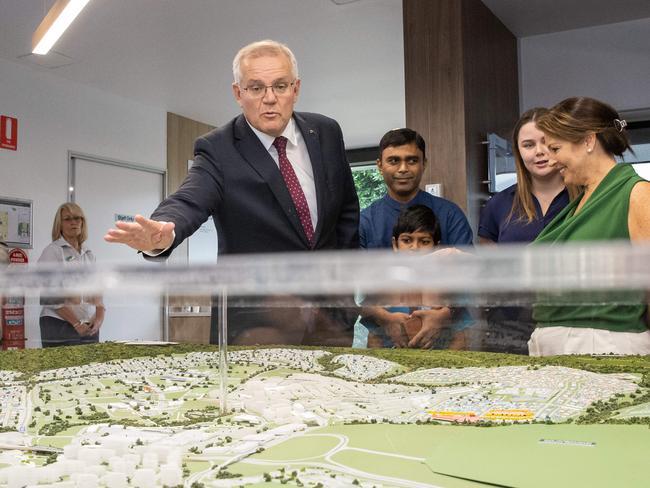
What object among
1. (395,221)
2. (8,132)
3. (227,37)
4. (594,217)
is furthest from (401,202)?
(8,132)

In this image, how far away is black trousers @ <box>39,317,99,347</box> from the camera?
1.26 metres

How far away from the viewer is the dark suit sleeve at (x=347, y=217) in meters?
1.90

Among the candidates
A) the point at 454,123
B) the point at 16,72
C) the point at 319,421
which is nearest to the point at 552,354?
the point at 319,421

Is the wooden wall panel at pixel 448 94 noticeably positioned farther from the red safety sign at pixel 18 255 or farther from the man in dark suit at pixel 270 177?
the red safety sign at pixel 18 255

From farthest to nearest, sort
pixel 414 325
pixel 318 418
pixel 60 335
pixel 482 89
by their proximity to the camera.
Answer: pixel 482 89 < pixel 60 335 < pixel 414 325 < pixel 318 418

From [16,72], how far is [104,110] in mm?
1001

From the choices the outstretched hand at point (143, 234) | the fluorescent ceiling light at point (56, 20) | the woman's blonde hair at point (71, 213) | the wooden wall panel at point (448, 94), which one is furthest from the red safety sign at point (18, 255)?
the outstretched hand at point (143, 234)

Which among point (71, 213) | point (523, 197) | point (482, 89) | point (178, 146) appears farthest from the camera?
point (178, 146)

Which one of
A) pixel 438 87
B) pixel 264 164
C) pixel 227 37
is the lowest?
pixel 264 164

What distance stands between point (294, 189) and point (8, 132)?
4.72 m

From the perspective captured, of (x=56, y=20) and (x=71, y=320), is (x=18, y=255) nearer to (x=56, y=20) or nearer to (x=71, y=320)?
(x=56, y=20)

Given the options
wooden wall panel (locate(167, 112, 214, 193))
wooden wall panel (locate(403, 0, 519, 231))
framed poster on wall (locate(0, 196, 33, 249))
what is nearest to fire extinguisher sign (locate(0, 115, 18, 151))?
framed poster on wall (locate(0, 196, 33, 249))

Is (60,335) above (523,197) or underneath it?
underneath

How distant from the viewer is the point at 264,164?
1.81 meters
